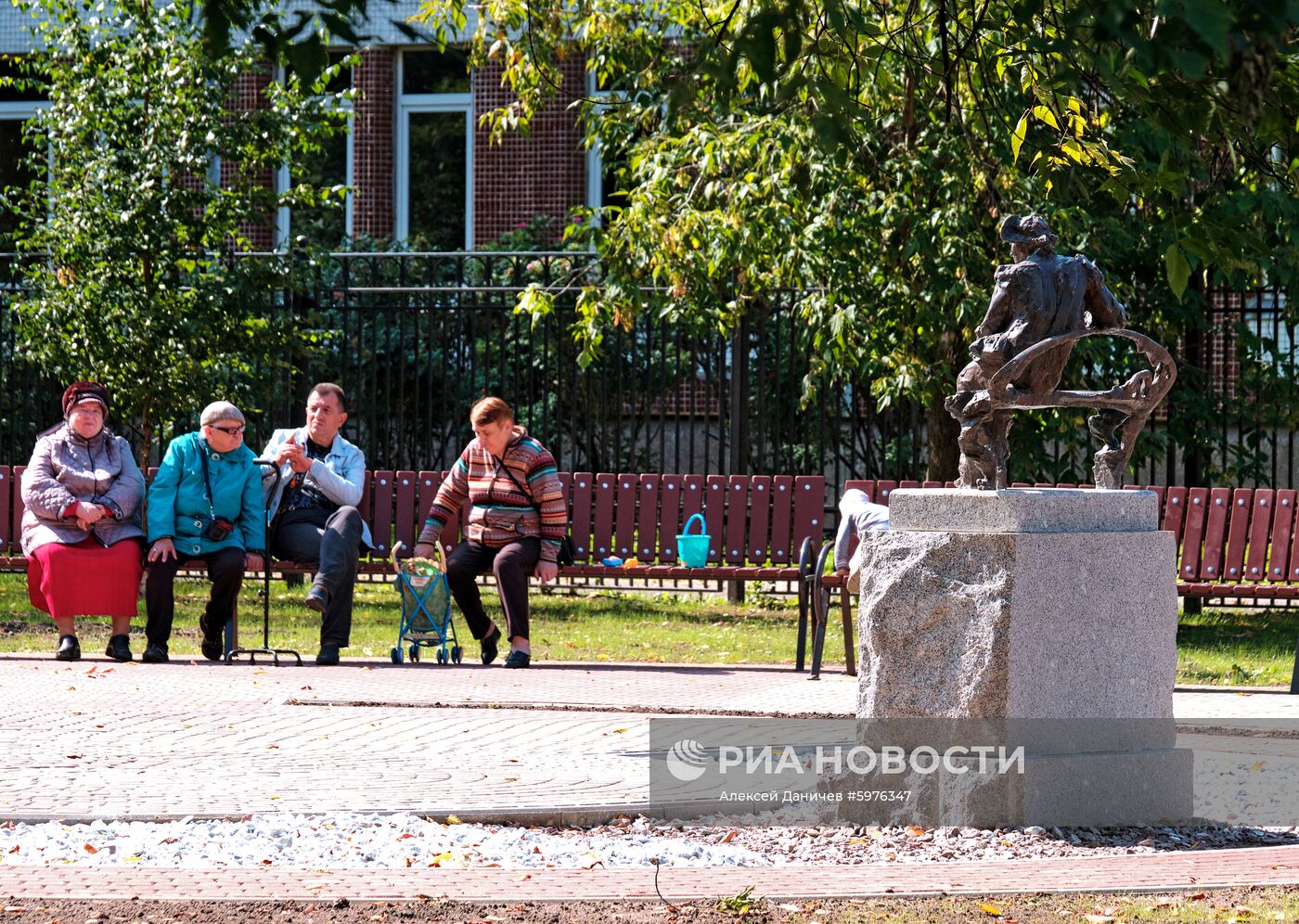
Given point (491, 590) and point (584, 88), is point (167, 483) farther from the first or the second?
point (584, 88)

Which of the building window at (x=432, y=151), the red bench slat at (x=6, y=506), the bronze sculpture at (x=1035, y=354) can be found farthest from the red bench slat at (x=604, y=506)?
the building window at (x=432, y=151)

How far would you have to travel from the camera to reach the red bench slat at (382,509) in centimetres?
1071

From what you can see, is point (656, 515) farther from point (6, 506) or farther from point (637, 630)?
point (6, 506)

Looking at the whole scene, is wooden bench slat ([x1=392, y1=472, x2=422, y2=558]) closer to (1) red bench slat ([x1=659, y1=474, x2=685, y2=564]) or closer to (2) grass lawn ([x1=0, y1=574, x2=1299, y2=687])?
(2) grass lawn ([x1=0, y1=574, x2=1299, y2=687])

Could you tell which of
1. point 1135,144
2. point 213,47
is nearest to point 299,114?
point 1135,144

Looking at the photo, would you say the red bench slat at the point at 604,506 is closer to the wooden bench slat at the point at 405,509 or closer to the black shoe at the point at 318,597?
the wooden bench slat at the point at 405,509

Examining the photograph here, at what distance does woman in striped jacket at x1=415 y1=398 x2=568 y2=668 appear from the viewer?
926cm

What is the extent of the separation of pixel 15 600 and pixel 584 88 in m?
10.0

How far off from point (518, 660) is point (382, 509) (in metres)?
2.13

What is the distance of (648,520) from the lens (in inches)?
434

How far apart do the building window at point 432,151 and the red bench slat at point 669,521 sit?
10542 mm

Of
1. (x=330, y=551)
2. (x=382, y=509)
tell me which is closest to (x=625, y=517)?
(x=382, y=509)

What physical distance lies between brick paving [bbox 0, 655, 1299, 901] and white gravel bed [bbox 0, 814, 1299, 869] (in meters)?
0.11

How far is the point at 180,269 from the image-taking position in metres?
13.2
